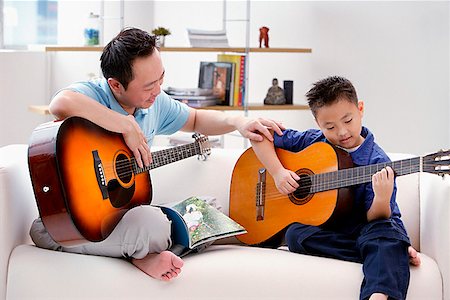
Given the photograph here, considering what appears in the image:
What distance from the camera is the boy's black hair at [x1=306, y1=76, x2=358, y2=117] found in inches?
95.1

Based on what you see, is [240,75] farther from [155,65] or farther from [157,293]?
[157,293]

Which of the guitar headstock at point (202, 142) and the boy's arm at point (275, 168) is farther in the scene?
the guitar headstock at point (202, 142)

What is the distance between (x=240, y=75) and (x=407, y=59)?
3.00 ft

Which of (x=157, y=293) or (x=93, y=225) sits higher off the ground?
(x=93, y=225)

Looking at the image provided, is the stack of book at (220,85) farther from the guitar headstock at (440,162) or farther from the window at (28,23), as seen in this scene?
the guitar headstock at (440,162)

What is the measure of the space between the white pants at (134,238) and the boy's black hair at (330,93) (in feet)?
1.86

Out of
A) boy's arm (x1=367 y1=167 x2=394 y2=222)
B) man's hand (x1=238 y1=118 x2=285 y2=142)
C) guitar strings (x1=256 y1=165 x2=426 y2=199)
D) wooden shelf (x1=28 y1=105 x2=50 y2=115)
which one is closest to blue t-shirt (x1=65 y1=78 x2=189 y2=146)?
man's hand (x1=238 y1=118 x2=285 y2=142)

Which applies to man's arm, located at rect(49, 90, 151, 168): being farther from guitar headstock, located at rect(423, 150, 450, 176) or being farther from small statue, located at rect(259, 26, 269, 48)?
small statue, located at rect(259, 26, 269, 48)

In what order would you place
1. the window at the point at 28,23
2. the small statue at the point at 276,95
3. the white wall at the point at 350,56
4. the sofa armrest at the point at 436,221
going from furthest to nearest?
the window at the point at 28,23, the small statue at the point at 276,95, the white wall at the point at 350,56, the sofa armrest at the point at 436,221

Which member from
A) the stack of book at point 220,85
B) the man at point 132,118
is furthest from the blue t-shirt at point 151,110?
the stack of book at point 220,85

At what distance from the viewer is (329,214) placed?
2.35 m

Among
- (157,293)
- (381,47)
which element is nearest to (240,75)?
(381,47)

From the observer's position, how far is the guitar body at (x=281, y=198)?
238 cm

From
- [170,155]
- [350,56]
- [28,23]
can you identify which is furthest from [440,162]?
[28,23]
